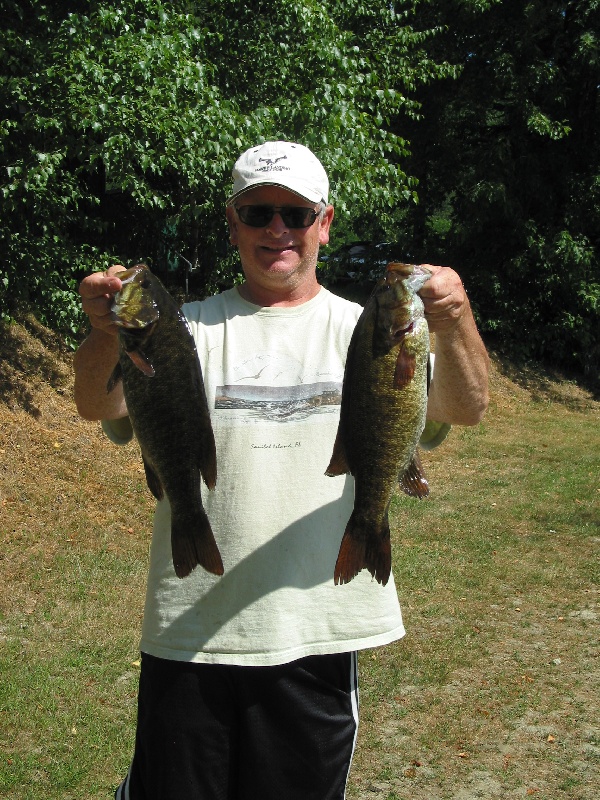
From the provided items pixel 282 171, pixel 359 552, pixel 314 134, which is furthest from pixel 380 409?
pixel 314 134

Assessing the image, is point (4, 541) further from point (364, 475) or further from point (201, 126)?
→ point (364, 475)

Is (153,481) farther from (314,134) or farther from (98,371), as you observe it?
(314,134)

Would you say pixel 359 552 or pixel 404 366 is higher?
pixel 404 366

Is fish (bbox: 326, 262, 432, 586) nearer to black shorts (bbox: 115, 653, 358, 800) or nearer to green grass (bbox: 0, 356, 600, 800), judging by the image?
black shorts (bbox: 115, 653, 358, 800)

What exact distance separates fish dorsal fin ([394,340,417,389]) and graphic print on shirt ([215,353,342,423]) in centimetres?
33

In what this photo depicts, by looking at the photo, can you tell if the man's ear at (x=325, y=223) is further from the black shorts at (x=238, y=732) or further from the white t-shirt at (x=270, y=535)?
the black shorts at (x=238, y=732)

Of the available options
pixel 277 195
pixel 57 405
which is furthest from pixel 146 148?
pixel 277 195

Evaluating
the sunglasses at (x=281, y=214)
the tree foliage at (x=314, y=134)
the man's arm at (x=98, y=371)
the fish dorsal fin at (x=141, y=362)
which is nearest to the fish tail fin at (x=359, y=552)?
the fish dorsal fin at (x=141, y=362)

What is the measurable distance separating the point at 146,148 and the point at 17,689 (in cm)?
476

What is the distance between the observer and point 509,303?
18.4 m

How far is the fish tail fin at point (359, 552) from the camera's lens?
2.47m

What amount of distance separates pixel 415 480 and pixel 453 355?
386 mm

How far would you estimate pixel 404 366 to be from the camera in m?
2.35

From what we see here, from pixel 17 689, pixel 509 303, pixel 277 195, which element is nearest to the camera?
pixel 277 195
